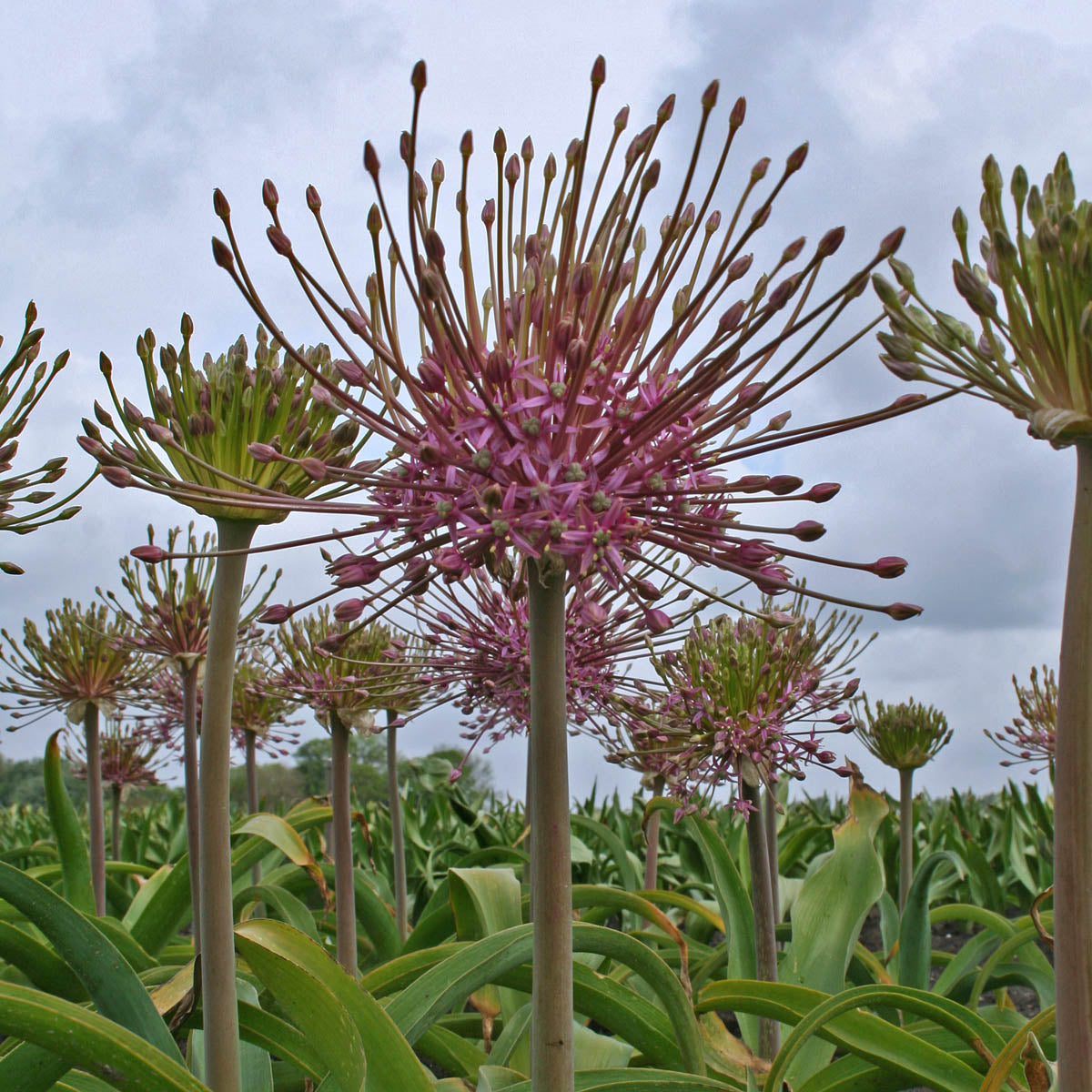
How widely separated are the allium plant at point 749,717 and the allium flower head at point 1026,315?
166 centimetres

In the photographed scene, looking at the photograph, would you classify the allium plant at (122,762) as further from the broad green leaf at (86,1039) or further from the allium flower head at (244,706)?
the broad green leaf at (86,1039)

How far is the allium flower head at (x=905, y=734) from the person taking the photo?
5.74 metres

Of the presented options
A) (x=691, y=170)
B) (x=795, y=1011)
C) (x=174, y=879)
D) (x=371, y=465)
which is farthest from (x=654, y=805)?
(x=691, y=170)

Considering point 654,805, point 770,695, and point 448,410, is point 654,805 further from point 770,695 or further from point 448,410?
point 448,410

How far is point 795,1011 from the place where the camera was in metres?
2.69

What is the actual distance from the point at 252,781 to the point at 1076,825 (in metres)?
4.88

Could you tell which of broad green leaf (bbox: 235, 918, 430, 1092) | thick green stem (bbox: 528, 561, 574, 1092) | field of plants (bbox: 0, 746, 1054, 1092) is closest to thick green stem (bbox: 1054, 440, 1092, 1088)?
field of plants (bbox: 0, 746, 1054, 1092)

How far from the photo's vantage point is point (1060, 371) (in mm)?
1633

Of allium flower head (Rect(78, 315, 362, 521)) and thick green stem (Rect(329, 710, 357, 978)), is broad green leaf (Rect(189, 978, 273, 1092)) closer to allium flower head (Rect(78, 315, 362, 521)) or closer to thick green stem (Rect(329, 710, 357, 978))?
thick green stem (Rect(329, 710, 357, 978))

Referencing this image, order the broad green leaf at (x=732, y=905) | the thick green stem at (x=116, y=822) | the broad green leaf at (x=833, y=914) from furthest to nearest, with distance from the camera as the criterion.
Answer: the thick green stem at (x=116, y=822) < the broad green leaf at (x=732, y=905) < the broad green leaf at (x=833, y=914)

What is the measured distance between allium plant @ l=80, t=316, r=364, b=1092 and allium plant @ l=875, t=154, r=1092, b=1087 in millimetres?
1268

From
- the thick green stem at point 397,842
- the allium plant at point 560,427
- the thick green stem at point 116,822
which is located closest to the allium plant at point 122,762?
the thick green stem at point 116,822

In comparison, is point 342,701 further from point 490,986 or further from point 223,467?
point 223,467

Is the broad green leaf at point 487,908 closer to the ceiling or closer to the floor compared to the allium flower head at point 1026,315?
closer to the floor
